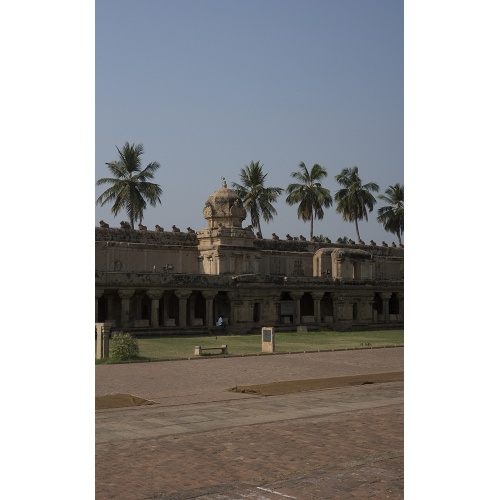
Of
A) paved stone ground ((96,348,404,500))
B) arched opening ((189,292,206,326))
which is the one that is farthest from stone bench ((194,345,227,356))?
arched opening ((189,292,206,326))

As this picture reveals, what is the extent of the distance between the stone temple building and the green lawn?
3.03m

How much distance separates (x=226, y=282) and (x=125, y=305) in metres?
6.66

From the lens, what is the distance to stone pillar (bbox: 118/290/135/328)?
38909 mm

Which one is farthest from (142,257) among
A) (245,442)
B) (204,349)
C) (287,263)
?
(245,442)

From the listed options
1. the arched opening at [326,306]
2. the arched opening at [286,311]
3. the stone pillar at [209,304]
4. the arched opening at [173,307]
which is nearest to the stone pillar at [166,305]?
the arched opening at [173,307]

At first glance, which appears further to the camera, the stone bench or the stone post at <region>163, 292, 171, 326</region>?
the stone post at <region>163, 292, 171, 326</region>

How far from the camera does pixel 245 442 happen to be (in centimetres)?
1139

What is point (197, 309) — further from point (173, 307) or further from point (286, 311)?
point (286, 311)

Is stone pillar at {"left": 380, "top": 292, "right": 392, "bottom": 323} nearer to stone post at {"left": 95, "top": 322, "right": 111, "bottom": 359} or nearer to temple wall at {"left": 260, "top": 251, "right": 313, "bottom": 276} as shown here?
temple wall at {"left": 260, "top": 251, "right": 313, "bottom": 276}

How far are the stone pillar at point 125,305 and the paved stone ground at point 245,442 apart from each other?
1795 cm

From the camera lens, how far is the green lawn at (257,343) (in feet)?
99.5
